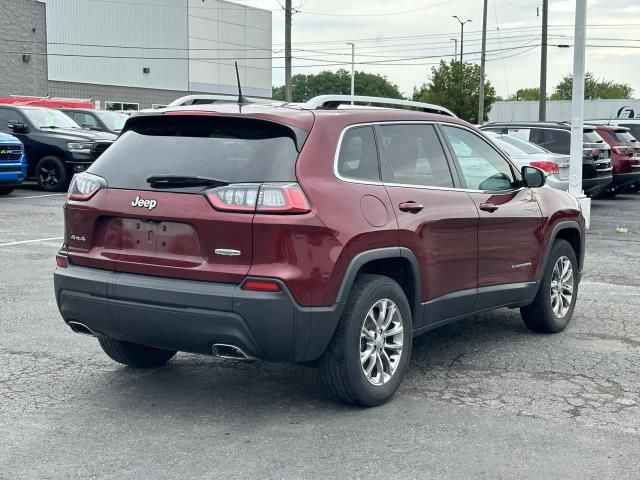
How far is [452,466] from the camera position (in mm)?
4352

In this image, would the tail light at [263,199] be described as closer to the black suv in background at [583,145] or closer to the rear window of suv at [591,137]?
the black suv in background at [583,145]

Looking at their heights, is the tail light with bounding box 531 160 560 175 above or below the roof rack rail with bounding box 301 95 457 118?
below

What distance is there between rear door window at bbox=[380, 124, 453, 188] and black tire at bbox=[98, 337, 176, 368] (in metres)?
1.93

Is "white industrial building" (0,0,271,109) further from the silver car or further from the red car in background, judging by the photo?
the silver car

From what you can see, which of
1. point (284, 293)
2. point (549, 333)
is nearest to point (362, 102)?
point (284, 293)

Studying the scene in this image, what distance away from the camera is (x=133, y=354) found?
5.93 metres

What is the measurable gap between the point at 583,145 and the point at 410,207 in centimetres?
1385

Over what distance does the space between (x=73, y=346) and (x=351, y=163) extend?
8.78 feet

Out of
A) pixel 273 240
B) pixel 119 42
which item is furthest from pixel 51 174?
pixel 119 42

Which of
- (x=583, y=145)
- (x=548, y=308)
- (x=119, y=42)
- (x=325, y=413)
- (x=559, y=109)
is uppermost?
(x=119, y=42)

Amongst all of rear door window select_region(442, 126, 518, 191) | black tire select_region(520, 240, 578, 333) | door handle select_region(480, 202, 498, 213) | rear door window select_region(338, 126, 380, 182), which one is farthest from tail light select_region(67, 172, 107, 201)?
black tire select_region(520, 240, 578, 333)

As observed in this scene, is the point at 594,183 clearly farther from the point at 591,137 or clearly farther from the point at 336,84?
the point at 336,84

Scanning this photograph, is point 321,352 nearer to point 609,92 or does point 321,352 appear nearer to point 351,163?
point 351,163

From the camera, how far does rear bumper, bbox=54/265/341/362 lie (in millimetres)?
4691
